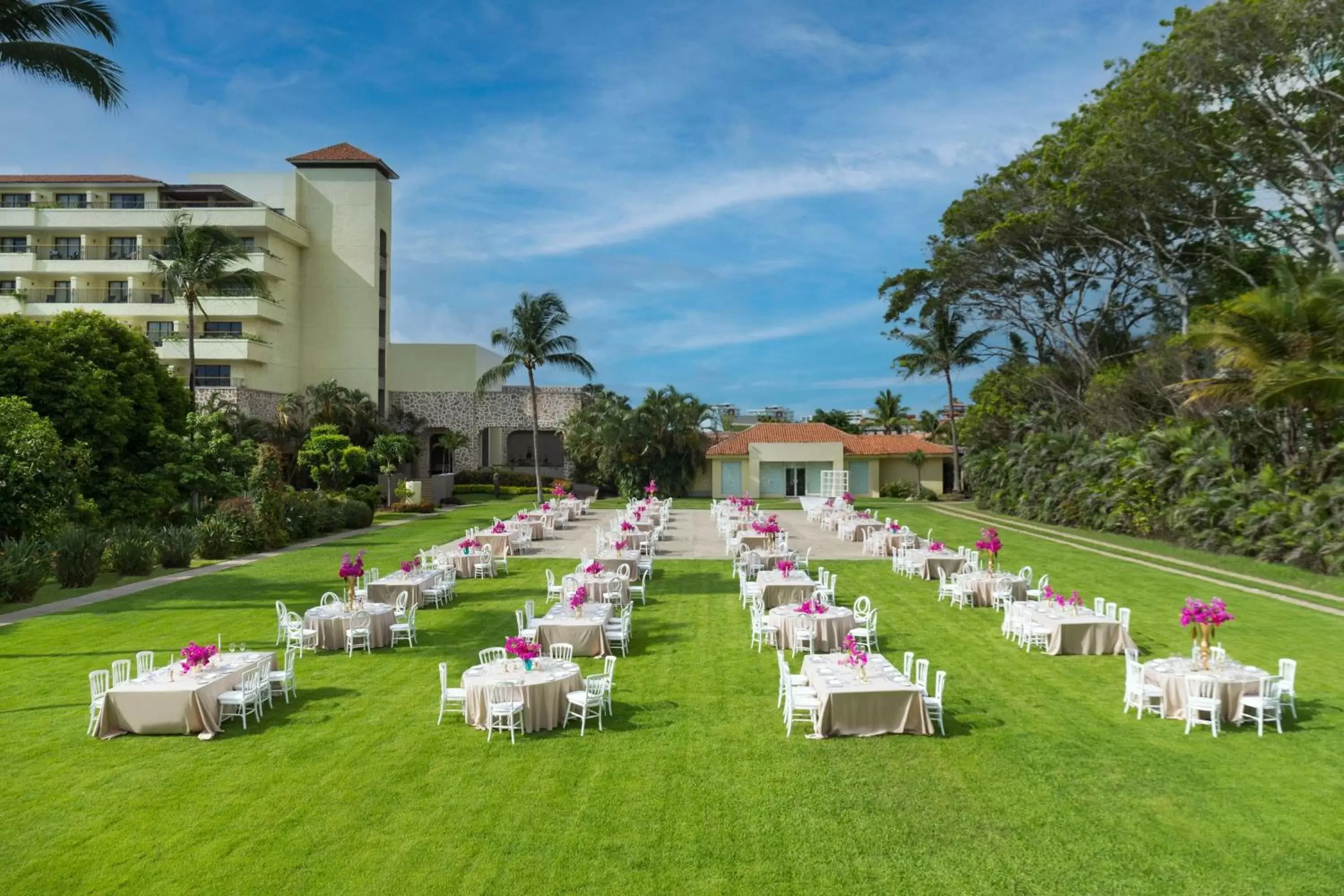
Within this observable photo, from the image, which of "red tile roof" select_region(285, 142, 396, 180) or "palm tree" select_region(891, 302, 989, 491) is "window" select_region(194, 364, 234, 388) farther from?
"palm tree" select_region(891, 302, 989, 491)

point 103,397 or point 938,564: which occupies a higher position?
point 103,397

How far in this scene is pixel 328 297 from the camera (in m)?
54.3

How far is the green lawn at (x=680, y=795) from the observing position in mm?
6672

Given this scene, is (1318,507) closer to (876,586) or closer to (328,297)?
(876,586)

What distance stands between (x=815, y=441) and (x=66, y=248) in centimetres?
4735

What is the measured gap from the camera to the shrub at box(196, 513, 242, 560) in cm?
2564

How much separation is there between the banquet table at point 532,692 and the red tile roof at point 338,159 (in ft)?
168

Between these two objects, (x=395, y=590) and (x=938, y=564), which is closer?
(x=395, y=590)

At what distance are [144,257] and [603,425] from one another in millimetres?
29330

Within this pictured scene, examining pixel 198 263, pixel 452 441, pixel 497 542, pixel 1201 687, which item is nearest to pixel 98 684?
pixel 1201 687

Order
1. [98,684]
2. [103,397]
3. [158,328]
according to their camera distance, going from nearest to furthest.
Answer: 1. [98,684]
2. [103,397]
3. [158,328]

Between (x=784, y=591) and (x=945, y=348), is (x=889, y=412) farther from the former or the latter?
(x=784, y=591)

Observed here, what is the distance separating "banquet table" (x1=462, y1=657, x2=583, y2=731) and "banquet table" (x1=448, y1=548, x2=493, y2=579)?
12.1 m

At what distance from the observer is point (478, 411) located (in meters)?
57.6
